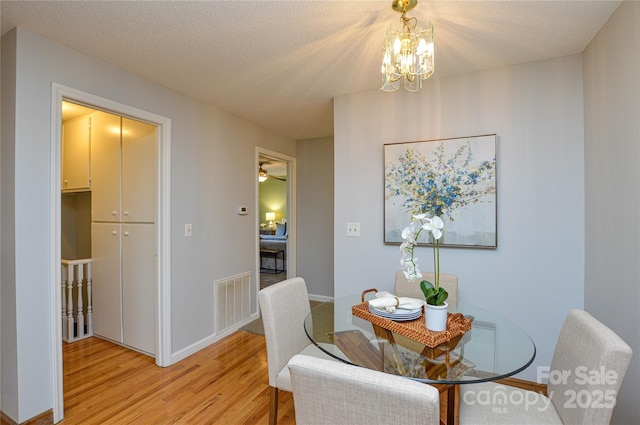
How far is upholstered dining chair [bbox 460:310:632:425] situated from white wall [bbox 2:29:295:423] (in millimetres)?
2302

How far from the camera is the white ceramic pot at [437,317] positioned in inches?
50.9

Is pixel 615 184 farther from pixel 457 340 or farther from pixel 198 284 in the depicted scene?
pixel 198 284

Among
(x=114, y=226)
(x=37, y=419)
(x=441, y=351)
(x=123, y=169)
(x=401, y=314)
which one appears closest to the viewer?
(x=441, y=351)

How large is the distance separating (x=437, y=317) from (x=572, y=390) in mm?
507

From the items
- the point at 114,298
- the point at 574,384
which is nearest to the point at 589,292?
the point at 574,384

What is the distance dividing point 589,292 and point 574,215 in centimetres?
50

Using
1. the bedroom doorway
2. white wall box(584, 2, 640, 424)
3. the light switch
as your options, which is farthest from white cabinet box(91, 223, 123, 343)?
white wall box(584, 2, 640, 424)

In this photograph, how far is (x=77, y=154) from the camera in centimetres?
319

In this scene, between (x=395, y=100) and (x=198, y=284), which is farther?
(x=198, y=284)

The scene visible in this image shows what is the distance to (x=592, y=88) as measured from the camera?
1874 millimetres

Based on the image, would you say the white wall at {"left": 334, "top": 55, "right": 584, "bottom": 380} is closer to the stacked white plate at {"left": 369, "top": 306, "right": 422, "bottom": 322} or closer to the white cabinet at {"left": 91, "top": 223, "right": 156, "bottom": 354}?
the stacked white plate at {"left": 369, "top": 306, "right": 422, "bottom": 322}

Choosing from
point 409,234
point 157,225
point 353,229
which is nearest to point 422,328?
point 409,234

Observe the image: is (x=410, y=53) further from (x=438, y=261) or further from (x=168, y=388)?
(x=168, y=388)

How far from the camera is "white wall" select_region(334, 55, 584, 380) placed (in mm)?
2027
